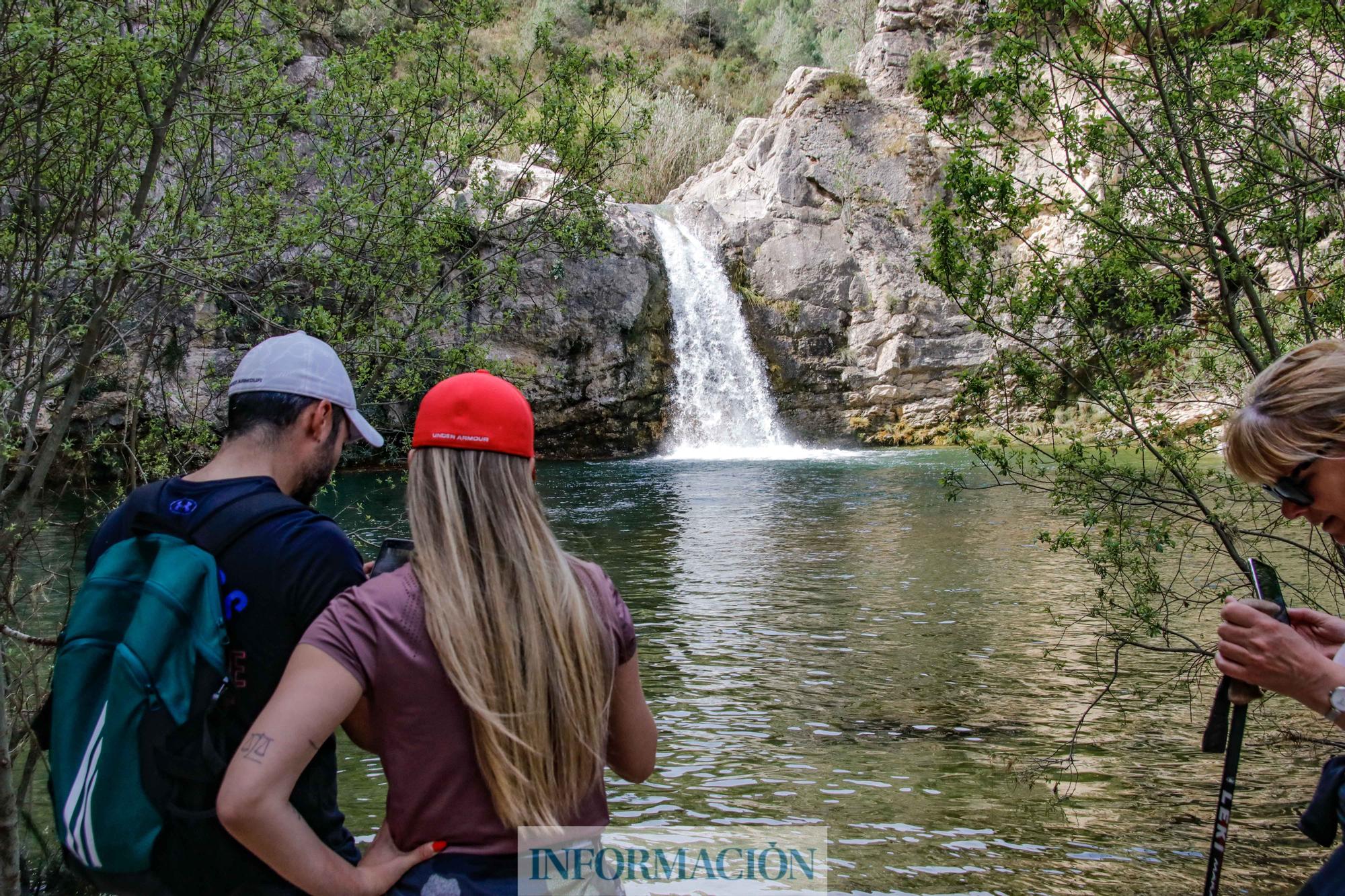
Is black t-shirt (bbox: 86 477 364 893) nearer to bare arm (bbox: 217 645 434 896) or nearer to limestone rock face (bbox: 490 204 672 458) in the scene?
bare arm (bbox: 217 645 434 896)

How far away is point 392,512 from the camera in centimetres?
Answer: 1549

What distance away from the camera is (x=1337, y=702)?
180 cm

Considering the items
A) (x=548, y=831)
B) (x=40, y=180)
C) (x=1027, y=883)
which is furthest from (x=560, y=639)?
(x=40, y=180)

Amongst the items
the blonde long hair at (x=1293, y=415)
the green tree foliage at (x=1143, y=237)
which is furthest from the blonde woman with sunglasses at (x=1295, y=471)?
the green tree foliage at (x=1143, y=237)

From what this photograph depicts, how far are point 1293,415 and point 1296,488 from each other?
14 cm

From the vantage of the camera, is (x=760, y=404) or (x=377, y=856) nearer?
(x=377, y=856)

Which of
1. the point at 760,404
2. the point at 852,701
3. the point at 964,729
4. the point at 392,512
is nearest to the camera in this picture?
the point at 964,729

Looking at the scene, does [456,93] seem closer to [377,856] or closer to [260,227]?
[260,227]

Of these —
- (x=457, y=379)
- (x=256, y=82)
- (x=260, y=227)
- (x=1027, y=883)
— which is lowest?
(x=1027, y=883)

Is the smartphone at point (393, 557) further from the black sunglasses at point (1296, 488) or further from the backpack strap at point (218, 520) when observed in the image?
the black sunglasses at point (1296, 488)

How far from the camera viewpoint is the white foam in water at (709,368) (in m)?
27.2

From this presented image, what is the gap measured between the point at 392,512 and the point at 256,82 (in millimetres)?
10994

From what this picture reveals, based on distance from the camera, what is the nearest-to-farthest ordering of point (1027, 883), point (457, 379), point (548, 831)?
point (548, 831), point (457, 379), point (1027, 883)

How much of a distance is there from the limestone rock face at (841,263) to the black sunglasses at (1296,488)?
84.8 feet
